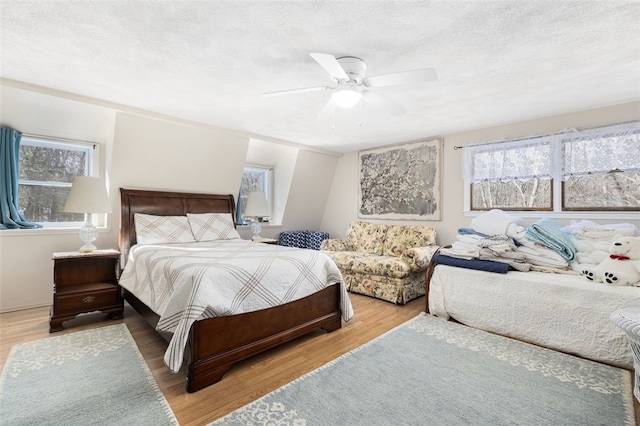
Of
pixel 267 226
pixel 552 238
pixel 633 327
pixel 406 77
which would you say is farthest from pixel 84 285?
pixel 552 238

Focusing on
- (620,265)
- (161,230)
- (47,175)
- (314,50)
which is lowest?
(620,265)

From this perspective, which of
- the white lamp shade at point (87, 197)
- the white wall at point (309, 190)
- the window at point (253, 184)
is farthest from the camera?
the white wall at point (309, 190)

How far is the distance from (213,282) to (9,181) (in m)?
2.90

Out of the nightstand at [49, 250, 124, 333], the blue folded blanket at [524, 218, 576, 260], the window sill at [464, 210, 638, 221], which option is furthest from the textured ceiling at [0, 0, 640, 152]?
the nightstand at [49, 250, 124, 333]

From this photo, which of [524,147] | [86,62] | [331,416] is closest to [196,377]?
[331,416]

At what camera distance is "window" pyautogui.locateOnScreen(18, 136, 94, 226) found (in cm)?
344

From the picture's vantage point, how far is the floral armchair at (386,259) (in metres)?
3.62

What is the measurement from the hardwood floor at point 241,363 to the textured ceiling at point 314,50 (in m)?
2.20

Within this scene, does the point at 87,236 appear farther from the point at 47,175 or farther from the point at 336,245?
the point at 336,245

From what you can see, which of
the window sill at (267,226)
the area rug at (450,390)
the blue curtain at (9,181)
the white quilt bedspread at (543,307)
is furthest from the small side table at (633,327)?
the blue curtain at (9,181)

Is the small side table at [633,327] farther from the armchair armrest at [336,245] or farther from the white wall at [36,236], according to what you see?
the white wall at [36,236]

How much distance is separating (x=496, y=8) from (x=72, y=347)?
3690 mm

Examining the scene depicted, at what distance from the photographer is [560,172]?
3.37 metres

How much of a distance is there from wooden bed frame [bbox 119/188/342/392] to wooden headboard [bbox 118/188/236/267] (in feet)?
0.03
